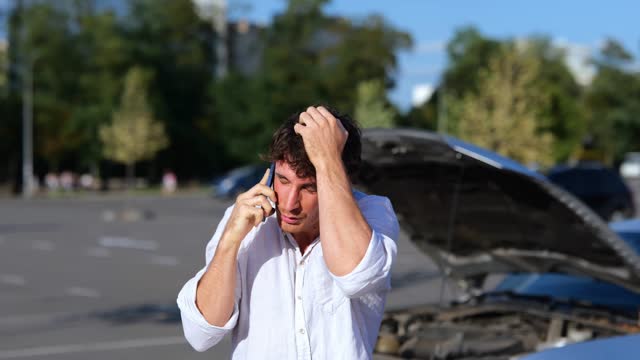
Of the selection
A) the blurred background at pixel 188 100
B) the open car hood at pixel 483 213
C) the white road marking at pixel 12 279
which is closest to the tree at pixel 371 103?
the blurred background at pixel 188 100

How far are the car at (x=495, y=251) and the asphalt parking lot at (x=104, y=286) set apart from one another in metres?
0.35

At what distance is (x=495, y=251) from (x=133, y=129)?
52747mm

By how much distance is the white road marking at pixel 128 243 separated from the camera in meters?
20.1

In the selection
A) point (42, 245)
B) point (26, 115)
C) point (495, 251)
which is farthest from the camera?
point (26, 115)

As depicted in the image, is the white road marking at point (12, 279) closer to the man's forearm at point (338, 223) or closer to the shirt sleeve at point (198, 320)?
the shirt sleeve at point (198, 320)

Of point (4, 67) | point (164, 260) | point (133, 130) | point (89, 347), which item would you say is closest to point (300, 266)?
point (89, 347)

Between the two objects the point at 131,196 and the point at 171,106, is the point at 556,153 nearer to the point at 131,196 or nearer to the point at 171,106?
the point at 171,106

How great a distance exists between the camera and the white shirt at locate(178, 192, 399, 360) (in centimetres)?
246

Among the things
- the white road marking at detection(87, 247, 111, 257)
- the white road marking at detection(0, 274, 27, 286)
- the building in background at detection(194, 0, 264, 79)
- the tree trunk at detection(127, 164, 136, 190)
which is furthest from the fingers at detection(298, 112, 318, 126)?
the building in background at detection(194, 0, 264, 79)

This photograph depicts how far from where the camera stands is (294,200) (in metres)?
2.49

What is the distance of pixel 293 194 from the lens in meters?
2.48

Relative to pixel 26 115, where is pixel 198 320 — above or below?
above

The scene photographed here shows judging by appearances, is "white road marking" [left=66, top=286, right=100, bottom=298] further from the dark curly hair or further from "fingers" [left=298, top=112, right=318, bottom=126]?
"fingers" [left=298, top=112, right=318, bottom=126]

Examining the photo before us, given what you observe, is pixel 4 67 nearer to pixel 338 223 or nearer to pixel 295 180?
pixel 295 180
